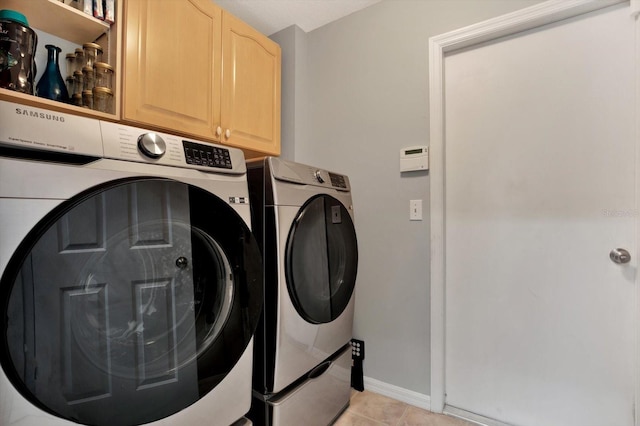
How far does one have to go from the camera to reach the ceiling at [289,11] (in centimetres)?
180

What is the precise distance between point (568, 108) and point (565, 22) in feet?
1.36

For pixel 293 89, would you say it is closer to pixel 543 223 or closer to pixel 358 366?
pixel 543 223

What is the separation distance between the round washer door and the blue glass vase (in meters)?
0.91

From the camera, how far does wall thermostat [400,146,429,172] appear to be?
1.65 metres

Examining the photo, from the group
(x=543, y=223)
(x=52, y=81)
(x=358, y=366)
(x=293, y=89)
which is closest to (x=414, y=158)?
(x=543, y=223)

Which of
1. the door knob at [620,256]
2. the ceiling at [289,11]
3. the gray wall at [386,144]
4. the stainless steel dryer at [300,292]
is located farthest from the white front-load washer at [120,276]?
the door knob at [620,256]

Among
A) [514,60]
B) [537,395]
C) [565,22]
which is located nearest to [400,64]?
[514,60]

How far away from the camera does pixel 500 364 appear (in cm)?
152

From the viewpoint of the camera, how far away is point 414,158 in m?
1.68

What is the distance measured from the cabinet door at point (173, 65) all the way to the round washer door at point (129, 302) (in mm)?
733

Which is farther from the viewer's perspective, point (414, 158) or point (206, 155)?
point (414, 158)

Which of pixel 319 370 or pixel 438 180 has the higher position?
pixel 438 180

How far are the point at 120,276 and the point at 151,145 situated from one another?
1.11 feet

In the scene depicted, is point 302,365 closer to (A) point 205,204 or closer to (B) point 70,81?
(A) point 205,204
